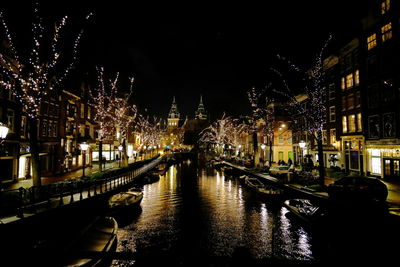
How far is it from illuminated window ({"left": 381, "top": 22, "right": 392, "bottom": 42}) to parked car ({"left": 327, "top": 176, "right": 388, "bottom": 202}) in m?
19.7

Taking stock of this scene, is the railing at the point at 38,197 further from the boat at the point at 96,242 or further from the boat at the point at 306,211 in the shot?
the boat at the point at 306,211

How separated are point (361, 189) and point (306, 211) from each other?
394 centimetres

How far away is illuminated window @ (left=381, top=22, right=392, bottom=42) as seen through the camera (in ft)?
79.9

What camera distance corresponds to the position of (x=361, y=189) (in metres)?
14.4

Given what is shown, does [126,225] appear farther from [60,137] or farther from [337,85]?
[337,85]

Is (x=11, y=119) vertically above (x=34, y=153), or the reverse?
(x=11, y=119)

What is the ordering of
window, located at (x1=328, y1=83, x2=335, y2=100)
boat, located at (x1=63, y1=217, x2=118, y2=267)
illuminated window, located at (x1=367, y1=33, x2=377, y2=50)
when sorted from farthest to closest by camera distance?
window, located at (x1=328, y1=83, x2=335, y2=100) → illuminated window, located at (x1=367, y1=33, x2=377, y2=50) → boat, located at (x1=63, y1=217, x2=118, y2=267)

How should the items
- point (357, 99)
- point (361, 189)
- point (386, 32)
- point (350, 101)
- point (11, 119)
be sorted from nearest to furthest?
point (361, 189) < point (386, 32) < point (11, 119) < point (357, 99) < point (350, 101)

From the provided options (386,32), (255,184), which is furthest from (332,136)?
(255,184)

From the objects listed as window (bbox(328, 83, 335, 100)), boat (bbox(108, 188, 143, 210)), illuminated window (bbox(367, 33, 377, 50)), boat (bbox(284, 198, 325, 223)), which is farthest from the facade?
boat (bbox(108, 188, 143, 210))

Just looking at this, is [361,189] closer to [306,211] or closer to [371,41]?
[306,211]

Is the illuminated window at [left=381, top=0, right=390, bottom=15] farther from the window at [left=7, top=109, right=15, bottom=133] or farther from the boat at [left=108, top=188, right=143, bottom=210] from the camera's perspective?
the window at [left=7, top=109, right=15, bottom=133]

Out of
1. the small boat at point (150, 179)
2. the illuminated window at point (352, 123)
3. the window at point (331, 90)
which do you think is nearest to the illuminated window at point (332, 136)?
the illuminated window at point (352, 123)

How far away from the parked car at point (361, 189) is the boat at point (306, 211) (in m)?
2.16
